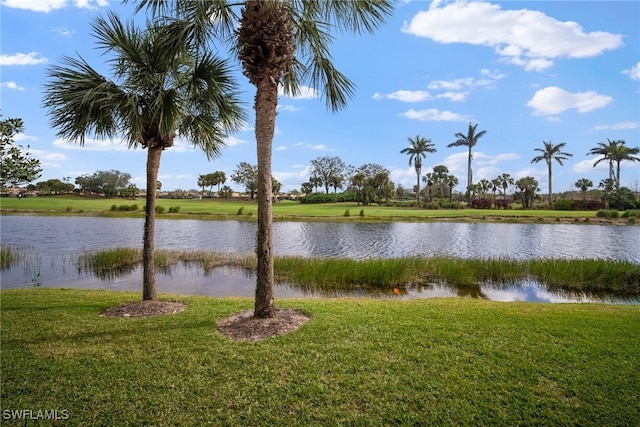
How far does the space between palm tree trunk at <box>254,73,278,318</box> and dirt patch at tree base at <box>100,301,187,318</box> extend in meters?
2.11

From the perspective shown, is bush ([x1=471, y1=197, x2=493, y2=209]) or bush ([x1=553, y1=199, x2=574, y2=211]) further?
bush ([x1=471, y1=197, x2=493, y2=209])

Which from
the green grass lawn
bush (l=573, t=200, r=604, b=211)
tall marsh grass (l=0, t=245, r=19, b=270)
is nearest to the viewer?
the green grass lawn

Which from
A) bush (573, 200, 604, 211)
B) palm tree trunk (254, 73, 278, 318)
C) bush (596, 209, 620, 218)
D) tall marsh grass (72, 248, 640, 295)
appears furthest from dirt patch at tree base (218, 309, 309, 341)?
bush (573, 200, 604, 211)

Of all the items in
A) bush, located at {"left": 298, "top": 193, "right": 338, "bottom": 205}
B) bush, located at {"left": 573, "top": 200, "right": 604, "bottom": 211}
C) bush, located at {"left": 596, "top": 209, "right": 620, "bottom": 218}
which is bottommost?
bush, located at {"left": 596, "top": 209, "right": 620, "bottom": 218}

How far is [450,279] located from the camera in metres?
13.5

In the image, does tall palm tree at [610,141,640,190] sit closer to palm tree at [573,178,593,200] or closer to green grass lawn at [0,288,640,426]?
palm tree at [573,178,593,200]

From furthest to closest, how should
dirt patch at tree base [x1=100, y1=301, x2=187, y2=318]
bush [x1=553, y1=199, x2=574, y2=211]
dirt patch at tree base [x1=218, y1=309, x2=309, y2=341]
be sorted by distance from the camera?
bush [x1=553, y1=199, x2=574, y2=211], dirt patch at tree base [x1=100, y1=301, x2=187, y2=318], dirt patch at tree base [x1=218, y1=309, x2=309, y2=341]

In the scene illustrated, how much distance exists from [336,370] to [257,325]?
1.95 meters

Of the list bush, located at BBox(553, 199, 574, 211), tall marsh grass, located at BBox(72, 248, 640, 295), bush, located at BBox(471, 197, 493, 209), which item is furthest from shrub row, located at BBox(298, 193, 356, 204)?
tall marsh grass, located at BBox(72, 248, 640, 295)

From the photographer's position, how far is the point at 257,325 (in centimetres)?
592

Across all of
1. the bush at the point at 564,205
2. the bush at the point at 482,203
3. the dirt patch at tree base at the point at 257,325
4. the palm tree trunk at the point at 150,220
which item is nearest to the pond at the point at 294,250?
the palm tree trunk at the point at 150,220

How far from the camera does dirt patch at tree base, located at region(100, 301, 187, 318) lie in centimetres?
690

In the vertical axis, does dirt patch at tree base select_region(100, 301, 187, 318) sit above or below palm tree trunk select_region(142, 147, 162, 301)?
below

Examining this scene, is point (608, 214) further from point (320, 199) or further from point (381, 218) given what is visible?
point (320, 199)
